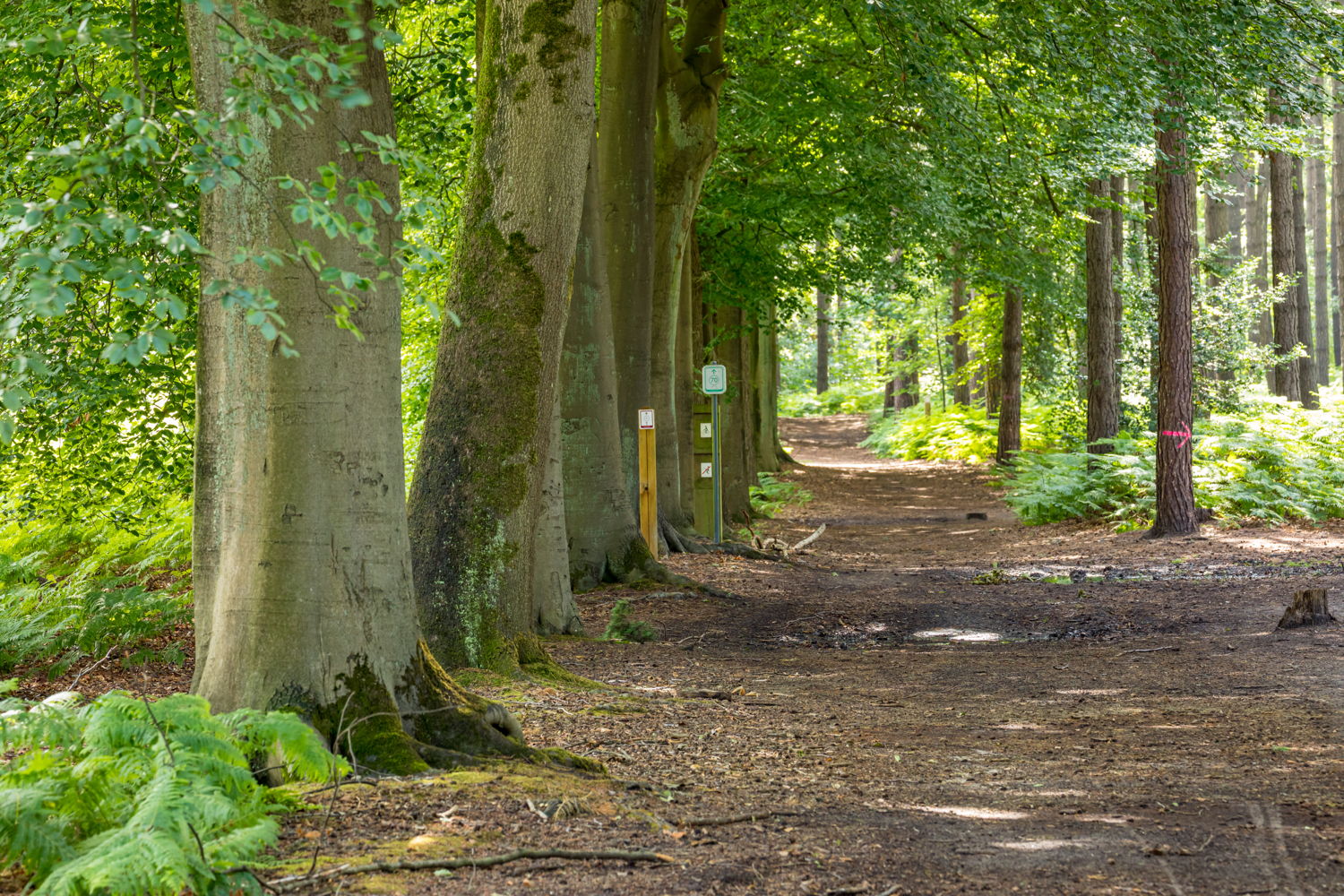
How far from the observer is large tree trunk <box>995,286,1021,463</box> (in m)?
27.1

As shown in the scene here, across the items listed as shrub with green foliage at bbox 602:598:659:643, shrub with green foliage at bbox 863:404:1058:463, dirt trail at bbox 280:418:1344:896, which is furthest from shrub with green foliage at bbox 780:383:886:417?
shrub with green foliage at bbox 602:598:659:643

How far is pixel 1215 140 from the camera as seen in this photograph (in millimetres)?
14297

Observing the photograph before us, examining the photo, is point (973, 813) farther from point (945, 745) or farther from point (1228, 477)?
point (1228, 477)

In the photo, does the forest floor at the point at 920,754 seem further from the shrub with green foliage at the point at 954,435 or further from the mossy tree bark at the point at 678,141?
the shrub with green foliage at the point at 954,435

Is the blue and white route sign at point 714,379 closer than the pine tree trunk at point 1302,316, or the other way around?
the blue and white route sign at point 714,379

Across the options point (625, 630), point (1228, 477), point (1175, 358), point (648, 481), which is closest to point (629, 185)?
point (648, 481)

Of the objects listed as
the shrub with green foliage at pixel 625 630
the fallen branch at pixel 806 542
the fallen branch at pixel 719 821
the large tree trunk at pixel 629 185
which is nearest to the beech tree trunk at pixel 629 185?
the large tree trunk at pixel 629 185

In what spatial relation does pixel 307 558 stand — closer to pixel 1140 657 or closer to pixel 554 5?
pixel 554 5

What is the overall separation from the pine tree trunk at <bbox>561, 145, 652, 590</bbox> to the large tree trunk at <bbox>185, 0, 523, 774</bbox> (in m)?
6.30

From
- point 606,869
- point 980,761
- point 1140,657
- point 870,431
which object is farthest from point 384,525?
point 870,431

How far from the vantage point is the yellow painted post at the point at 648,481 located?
13.1m

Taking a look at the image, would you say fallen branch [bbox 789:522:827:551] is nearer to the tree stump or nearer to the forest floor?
the forest floor

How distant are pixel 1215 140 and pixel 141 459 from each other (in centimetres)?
1245

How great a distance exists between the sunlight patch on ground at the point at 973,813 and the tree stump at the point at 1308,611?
5.98 m
